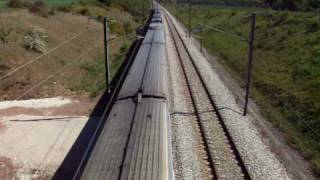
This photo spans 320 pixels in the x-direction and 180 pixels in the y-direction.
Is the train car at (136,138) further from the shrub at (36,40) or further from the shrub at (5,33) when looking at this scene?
the shrub at (5,33)

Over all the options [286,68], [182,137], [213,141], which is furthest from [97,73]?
[213,141]

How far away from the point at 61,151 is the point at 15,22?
33.6 metres

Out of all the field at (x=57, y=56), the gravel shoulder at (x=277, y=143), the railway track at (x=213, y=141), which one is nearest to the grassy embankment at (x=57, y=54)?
the field at (x=57, y=56)

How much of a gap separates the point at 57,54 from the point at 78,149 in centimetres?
2580

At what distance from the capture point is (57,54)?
1902 inches

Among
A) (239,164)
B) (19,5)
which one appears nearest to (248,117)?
(239,164)

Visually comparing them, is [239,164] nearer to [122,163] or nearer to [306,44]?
[122,163]

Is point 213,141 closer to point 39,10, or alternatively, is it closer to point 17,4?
point 39,10

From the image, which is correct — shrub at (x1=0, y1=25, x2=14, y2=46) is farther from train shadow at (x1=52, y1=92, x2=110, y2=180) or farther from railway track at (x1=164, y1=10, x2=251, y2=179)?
railway track at (x1=164, y1=10, x2=251, y2=179)

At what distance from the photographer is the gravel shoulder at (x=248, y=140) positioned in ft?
70.1

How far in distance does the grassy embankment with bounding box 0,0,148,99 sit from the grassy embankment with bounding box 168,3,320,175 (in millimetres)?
14441

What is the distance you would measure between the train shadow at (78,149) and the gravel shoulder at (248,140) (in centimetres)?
891

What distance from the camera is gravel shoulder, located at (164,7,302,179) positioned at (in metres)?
21.4

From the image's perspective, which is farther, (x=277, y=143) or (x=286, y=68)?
(x=286, y=68)
